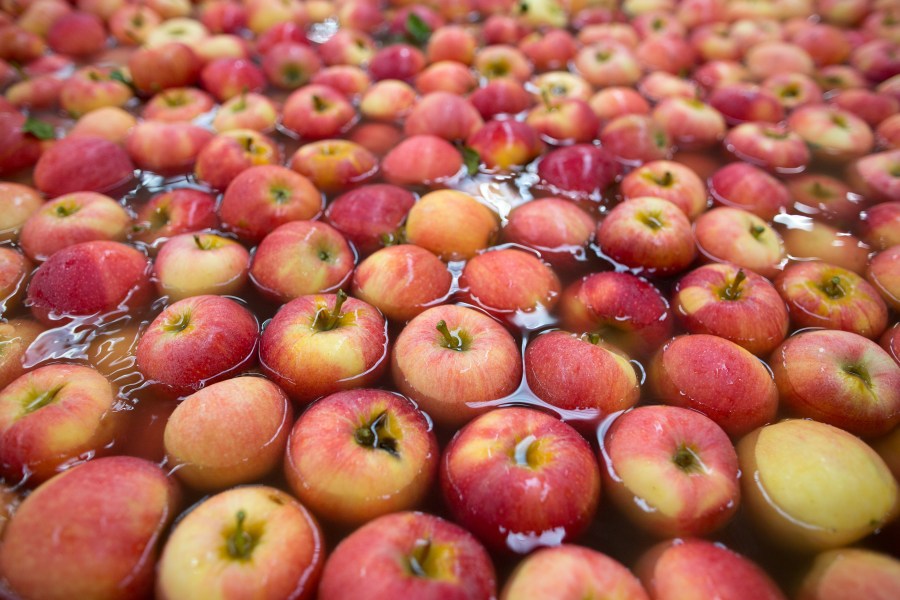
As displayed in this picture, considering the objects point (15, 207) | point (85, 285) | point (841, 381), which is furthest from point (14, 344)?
point (841, 381)

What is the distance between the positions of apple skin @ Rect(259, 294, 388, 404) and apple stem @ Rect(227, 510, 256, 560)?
38 cm

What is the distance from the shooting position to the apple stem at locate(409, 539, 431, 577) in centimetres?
93

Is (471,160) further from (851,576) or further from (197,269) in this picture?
(851,576)

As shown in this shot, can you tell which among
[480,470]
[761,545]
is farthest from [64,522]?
[761,545]

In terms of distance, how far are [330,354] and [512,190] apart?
0.98 metres

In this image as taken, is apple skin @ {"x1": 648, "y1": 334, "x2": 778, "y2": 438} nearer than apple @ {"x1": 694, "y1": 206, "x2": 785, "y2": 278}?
Yes

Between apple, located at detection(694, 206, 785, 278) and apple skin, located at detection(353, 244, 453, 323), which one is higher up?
apple, located at detection(694, 206, 785, 278)

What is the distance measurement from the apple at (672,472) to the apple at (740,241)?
679 mm

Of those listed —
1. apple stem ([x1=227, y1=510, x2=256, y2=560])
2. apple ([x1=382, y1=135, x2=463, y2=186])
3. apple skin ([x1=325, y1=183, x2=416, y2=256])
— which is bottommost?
apple stem ([x1=227, y1=510, x2=256, y2=560])

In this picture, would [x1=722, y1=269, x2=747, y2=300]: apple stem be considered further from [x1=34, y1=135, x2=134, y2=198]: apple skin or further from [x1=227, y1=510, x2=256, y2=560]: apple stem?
[x1=34, y1=135, x2=134, y2=198]: apple skin

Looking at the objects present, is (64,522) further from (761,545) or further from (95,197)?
(761,545)

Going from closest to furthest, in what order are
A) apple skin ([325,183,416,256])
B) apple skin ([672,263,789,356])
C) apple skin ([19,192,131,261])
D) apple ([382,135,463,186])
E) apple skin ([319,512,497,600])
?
apple skin ([319,512,497,600]) → apple skin ([672,263,789,356]) → apple skin ([19,192,131,261]) → apple skin ([325,183,416,256]) → apple ([382,135,463,186])

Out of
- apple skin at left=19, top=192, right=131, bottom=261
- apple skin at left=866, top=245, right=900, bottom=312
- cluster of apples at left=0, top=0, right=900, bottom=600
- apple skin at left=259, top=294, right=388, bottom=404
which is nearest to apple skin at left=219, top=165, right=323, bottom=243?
cluster of apples at left=0, top=0, right=900, bottom=600

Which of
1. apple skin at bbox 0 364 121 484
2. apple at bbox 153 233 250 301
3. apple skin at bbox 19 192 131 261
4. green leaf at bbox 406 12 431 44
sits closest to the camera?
apple skin at bbox 0 364 121 484
